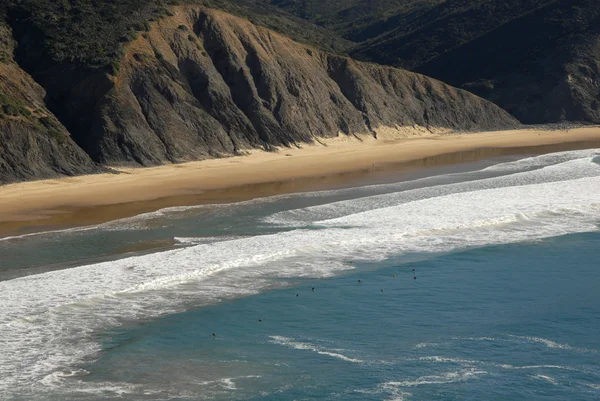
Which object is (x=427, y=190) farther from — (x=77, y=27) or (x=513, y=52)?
(x=513, y=52)

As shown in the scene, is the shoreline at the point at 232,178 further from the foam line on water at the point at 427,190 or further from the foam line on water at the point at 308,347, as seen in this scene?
the foam line on water at the point at 308,347

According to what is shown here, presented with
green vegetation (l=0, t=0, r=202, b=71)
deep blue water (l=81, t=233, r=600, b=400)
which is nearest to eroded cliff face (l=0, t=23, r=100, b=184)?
green vegetation (l=0, t=0, r=202, b=71)

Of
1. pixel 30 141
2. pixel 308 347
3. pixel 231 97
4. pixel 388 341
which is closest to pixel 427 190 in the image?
pixel 30 141

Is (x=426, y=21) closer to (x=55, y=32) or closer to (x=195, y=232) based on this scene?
(x=55, y=32)

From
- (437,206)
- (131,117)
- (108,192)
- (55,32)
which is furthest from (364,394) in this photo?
(55,32)

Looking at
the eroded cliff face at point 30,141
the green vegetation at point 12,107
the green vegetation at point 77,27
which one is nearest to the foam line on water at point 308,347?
the eroded cliff face at point 30,141
